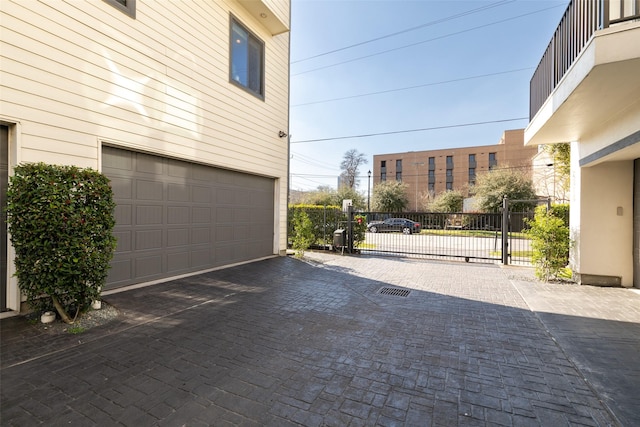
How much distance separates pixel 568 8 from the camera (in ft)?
14.7

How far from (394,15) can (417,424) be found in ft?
43.3

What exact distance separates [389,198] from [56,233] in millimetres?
28288

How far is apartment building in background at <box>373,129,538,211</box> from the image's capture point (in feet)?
133

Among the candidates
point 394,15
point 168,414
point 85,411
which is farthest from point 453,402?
point 394,15

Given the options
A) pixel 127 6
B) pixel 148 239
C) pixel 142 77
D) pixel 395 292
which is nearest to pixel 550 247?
pixel 395 292

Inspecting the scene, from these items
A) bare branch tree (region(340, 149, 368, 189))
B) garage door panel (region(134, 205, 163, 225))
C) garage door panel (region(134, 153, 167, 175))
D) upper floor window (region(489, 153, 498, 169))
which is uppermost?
upper floor window (region(489, 153, 498, 169))

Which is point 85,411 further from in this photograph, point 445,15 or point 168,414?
point 445,15

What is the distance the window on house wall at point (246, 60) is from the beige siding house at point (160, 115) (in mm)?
29

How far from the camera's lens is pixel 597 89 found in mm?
3666

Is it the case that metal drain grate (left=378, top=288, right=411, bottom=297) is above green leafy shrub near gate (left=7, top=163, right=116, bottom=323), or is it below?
below

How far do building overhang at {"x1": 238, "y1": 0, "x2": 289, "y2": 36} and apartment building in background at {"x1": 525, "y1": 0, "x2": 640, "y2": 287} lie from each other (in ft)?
20.7

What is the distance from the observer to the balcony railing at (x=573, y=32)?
10.9 ft

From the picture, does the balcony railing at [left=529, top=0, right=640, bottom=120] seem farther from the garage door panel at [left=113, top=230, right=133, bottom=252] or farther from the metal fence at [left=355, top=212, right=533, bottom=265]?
the garage door panel at [left=113, top=230, right=133, bottom=252]

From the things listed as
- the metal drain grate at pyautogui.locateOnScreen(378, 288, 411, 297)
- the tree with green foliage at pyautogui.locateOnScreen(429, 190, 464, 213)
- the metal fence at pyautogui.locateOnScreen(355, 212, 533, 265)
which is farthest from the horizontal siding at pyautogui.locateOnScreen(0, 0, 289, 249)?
the tree with green foliage at pyautogui.locateOnScreen(429, 190, 464, 213)
